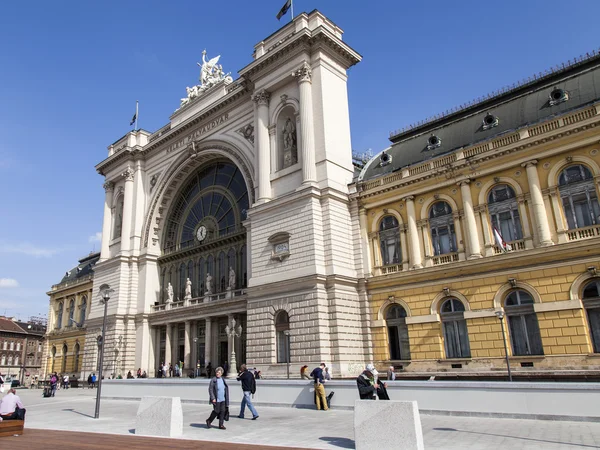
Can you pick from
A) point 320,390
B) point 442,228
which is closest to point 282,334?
point 442,228

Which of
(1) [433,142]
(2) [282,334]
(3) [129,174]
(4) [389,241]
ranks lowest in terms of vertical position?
(2) [282,334]

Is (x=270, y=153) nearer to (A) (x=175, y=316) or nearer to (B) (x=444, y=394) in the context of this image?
(A) (x=175, y=316)

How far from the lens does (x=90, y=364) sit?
47.8 m

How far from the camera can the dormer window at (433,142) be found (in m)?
32.4

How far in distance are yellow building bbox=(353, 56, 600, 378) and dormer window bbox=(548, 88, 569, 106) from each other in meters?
0.07

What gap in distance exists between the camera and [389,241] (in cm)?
3197

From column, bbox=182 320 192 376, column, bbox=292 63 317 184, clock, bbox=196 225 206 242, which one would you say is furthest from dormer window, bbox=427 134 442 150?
column, bbox=182 320 192 376

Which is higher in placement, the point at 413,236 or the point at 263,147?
the point at 263,147

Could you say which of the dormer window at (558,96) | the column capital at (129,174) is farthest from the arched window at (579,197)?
the column capital at (129,174)

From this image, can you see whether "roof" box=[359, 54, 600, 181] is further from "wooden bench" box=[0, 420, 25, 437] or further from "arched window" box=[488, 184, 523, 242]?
"wooden bench" box=[0, 420, 25, 437]

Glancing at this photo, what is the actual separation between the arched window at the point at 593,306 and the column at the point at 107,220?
43283 mm

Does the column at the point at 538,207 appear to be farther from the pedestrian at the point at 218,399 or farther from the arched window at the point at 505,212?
the pedestrian at the point at 218,399

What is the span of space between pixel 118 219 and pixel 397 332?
34.0 m

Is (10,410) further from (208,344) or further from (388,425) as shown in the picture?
(208,344)
